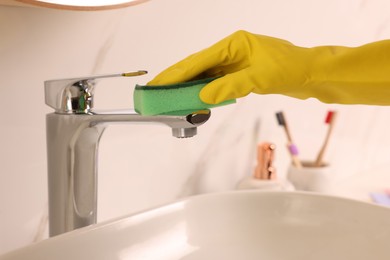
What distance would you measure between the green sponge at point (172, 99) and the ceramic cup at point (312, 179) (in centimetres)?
53

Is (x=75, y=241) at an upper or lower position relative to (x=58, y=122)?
lower

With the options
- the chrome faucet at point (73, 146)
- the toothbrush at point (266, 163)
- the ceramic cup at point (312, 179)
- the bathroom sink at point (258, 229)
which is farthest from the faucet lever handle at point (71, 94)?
the ceramic cup at point (312, 179)

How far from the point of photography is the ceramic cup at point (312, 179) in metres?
0.96

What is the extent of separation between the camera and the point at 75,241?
52 cm

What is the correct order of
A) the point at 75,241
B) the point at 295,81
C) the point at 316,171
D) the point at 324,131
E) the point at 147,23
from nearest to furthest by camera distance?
the point at 295,81
the point at 75,241
the point at 147,23
the point at 316,171
the point at 324,131

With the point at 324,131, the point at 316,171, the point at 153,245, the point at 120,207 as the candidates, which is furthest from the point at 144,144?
the point at 324,131

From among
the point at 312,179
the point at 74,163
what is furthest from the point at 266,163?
the point at 74,163

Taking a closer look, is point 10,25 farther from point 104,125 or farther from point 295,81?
point 295,81

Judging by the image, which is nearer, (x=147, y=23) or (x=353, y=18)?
(x=147, y=23)

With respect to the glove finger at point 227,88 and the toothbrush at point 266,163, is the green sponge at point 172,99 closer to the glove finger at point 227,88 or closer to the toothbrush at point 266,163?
the glove finger at point 227,88

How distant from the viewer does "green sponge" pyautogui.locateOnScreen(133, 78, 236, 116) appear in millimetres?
448

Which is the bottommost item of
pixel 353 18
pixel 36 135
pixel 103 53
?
pixel 36 135

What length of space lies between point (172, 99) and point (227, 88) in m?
0.06

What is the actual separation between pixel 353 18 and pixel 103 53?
0.69 meters
